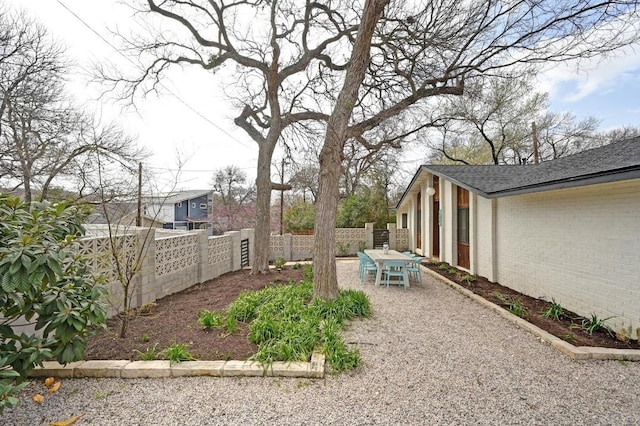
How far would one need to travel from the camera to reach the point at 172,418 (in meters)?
2.43

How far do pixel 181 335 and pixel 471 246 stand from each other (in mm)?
7922

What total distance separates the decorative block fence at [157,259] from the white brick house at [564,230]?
22.1 feet

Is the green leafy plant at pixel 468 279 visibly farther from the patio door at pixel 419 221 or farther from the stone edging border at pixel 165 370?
the patio door at pixel 419 221

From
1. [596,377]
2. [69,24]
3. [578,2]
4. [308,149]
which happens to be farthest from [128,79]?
[596,377]

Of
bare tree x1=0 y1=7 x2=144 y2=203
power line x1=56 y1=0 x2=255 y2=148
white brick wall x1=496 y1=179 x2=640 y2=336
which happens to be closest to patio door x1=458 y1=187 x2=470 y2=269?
white brick wall x1=496 y1=179 x2=640 y2=336

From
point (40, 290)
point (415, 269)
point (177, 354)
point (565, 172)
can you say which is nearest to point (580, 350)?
point (565, 172)

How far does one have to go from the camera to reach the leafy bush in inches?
87.7

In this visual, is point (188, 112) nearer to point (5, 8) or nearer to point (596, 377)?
point (5, 8)

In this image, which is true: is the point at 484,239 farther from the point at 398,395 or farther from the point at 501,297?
the point at 398,395

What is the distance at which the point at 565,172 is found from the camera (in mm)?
5090

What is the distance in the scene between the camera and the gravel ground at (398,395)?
2449 millimetres

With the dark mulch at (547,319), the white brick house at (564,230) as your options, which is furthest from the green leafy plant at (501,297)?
the white brick house at (564,230)

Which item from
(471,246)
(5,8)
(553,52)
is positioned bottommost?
(471,246)

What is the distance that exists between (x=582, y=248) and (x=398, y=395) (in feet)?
14.4
